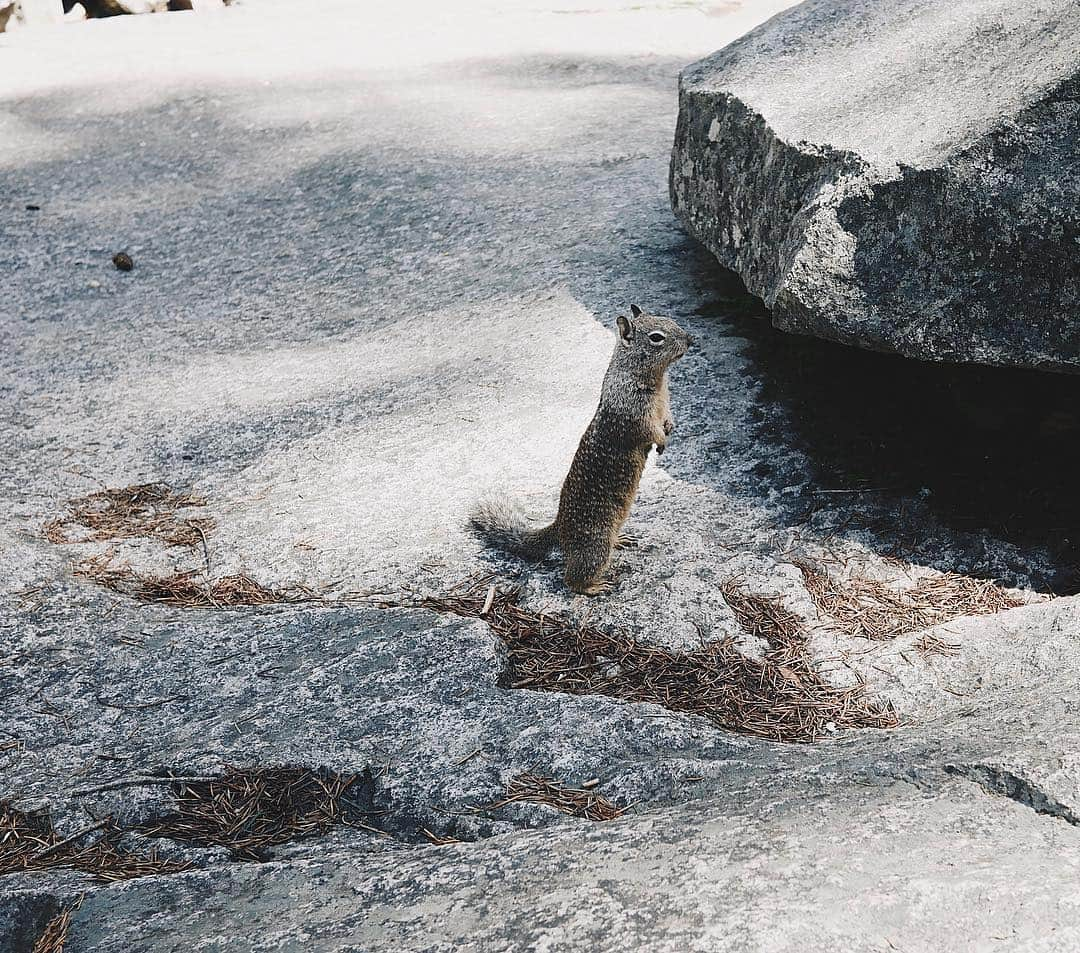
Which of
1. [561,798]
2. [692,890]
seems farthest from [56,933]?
[692,890]

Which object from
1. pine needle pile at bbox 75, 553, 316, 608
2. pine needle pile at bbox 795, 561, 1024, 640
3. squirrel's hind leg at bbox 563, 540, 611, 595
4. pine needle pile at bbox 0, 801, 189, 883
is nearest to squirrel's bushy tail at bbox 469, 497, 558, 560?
squirrel's hind leg at bbox 563, 540, 611, 595

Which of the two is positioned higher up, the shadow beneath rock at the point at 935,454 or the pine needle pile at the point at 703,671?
the shadow beneath rock at the point at 935,454

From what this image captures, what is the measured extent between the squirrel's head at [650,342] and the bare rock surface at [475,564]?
602 mm

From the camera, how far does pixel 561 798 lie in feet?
7.62

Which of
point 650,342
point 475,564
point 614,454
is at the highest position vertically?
point 650,342

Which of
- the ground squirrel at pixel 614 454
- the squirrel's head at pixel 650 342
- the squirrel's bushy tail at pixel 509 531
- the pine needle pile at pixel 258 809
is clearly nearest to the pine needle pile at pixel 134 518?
the squirrel's bushy tail at pixel 509 531

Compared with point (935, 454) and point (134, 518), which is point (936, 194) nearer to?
point (935, 454)

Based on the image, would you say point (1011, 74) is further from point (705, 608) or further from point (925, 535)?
point (705, 608)

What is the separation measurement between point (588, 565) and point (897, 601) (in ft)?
3.15

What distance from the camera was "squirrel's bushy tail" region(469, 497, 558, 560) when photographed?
339cm

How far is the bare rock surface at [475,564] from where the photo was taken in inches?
72.1

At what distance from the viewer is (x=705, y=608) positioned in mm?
3168

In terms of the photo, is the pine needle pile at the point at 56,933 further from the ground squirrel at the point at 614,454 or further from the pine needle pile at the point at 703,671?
the ground squirrel at the point at 614,454

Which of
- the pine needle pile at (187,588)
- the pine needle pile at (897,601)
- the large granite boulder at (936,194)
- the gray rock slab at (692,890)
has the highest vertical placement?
the large granite boulder at (936,194)
